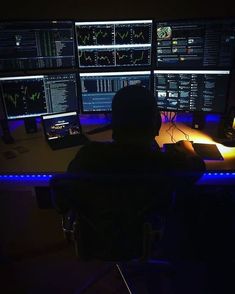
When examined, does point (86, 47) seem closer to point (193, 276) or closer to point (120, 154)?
point (120, 154)

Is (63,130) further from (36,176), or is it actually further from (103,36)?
(103,36)

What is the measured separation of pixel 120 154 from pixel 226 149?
101cm

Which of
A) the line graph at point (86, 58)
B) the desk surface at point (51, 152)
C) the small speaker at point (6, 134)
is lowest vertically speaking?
the desk surface at point (51, 152)

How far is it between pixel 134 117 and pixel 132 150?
233 mm

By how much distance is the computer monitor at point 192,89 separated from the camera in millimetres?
2059

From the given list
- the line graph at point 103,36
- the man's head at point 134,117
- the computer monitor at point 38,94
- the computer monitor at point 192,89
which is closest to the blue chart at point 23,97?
the computer monitor at point 38,94

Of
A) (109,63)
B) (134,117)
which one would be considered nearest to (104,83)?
(109,63)

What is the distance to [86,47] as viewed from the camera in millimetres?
2078

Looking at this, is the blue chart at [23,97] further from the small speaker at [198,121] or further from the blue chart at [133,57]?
the small speaker at [198,121]

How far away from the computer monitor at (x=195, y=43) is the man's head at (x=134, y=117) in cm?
75

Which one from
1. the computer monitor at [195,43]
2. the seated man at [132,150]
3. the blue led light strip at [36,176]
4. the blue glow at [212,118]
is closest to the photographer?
the seated man at [132,150]

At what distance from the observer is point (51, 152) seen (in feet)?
6.48

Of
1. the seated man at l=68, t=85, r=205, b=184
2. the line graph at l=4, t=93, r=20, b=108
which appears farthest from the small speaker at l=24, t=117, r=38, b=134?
the seated man at l=68, t=85, r=205, b=184

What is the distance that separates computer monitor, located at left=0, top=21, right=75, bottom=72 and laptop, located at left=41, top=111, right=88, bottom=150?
32cm
